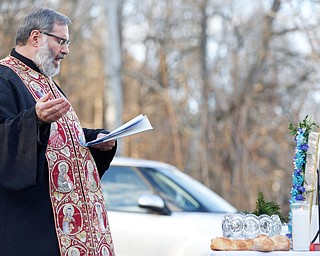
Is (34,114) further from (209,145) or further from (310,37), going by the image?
(209,145)

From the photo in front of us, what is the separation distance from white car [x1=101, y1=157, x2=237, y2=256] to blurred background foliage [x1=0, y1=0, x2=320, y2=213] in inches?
210

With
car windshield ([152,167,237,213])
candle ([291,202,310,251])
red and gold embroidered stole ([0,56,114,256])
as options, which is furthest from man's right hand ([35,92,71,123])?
car windshield ([152,167,237,213])

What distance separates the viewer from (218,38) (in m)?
19.6

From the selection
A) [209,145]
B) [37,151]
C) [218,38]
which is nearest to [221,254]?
[37,151]

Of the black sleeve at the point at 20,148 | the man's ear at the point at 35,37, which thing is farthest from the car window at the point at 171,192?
the black sleeve at the point at 20,148

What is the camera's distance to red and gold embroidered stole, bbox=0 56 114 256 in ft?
15.0

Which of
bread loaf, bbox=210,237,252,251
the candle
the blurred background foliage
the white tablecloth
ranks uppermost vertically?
the blurred background foliage

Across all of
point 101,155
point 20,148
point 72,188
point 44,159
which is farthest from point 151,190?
point 20,148

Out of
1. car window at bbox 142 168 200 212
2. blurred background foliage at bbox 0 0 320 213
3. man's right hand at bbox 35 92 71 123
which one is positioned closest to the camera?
man's right hand at bbox 35 92 71 123

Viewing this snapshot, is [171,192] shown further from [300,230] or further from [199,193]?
[300,230]

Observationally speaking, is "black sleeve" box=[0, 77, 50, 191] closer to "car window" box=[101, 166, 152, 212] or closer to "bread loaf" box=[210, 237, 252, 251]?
"bread loaf" box=[210, 237, 252, 251]

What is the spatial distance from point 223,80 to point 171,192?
927cm

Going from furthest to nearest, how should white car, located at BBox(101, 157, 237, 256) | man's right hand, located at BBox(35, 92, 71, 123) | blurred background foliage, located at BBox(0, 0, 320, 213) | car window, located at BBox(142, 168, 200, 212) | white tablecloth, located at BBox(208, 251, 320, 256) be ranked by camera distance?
1. blurred background foliage, located at BBox(0, 0, 320, 213)
2. car window, located at BBox(142, 168, 200, 212)
3. white car, located at BBox(101, 157, 237, 256)
4. white tablecloth, located at BBox(208, 251, 320, 256)
5. man's right hand, located at BBox(35, 92, 71, 123)

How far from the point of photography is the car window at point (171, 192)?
27.5 ft
